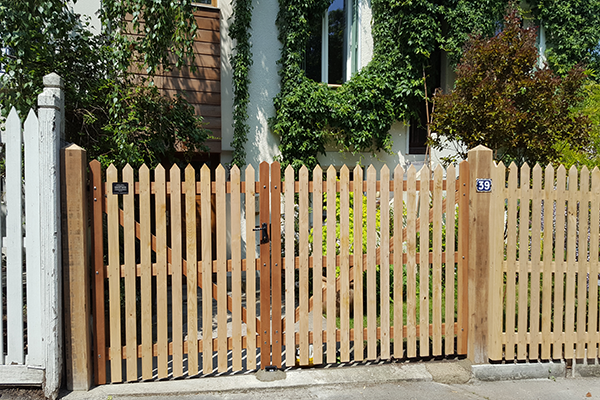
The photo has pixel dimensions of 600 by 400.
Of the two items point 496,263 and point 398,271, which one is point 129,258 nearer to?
point 398,271

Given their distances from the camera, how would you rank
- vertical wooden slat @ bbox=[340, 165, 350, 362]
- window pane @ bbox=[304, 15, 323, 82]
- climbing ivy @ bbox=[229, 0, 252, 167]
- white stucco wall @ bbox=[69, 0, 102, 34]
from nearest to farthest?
vertical wooden slat @ bbox=[340, 165, 350, 362] < white stucco wall @ bbox=[69, 0, 102, 34] < climbing ivy @ bbox=[229, 0, 252, 167] < window pane @ bbox=[304, 15, 323, 82]

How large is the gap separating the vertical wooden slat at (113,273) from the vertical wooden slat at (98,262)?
0.20ft

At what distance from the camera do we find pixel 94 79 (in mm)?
4918

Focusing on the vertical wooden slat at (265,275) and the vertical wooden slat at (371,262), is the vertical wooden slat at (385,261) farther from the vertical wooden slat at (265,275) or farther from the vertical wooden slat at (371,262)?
the vertical wooden slat at (265,275)

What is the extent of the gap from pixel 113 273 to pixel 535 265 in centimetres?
376

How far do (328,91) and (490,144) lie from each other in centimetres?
319

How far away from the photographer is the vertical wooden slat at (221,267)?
11.3 feet

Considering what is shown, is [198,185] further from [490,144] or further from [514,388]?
[490,144]

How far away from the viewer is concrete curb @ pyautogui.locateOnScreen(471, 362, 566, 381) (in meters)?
3.71

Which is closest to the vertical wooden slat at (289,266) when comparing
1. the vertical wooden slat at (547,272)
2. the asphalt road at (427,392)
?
the asphalt road at (427,392)

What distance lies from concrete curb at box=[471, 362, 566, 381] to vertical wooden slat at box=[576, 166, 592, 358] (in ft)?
0.92

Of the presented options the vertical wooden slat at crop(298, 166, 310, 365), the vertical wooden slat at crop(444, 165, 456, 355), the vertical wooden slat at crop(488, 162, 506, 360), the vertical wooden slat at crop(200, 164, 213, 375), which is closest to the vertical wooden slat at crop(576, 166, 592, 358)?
the vertical wooden slat at crop(488, 162, 506, 360)

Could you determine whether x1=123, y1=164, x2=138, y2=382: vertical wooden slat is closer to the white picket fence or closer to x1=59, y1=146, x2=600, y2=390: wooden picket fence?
x1=59, y1=146, x2=600, y2=390: wooden picket fence

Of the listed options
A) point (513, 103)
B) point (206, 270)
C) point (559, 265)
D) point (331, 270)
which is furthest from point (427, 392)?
point (513, 103)
